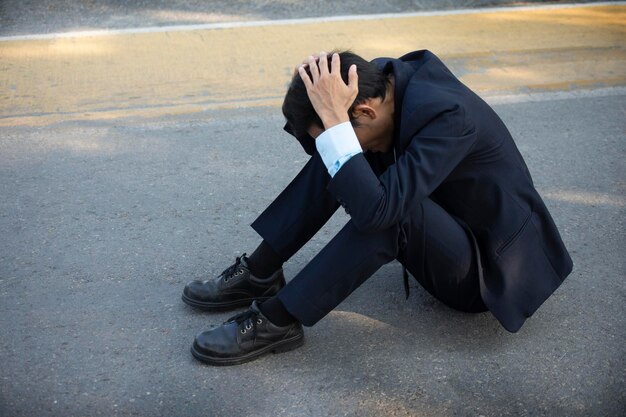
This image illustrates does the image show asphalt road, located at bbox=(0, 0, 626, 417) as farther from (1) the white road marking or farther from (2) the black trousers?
(2) the black trousers

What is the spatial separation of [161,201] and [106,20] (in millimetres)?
3239

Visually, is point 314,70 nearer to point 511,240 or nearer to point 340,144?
point 340,144

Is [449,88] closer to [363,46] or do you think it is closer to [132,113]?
[132,113]

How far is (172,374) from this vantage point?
8.94 ft

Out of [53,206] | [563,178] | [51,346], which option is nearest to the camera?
[51,346]

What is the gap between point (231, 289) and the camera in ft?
10.0

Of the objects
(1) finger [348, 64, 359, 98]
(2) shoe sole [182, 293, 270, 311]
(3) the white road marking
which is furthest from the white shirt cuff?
(3) the white road marking

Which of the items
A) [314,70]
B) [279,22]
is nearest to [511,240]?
[314,70]

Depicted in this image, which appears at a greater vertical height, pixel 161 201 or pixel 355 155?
pixel 355 155

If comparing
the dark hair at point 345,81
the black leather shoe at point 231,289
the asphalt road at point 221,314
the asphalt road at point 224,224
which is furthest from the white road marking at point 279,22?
the dark hair at point 345,81

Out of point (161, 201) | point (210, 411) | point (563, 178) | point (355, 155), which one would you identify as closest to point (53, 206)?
point (161, 201)

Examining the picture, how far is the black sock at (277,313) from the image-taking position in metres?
2.73

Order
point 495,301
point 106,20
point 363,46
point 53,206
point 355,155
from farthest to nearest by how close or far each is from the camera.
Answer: point 106,20 < point 363,46 < point 53,206 < point 495,301 < point 355,155

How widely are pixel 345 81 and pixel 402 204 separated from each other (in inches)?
17.5
